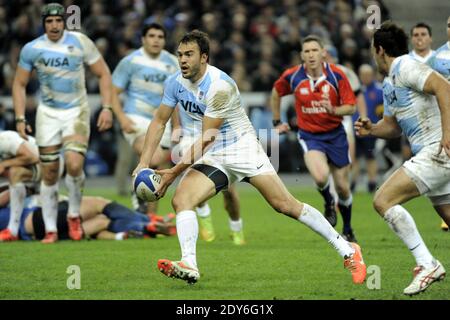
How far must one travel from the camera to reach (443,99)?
8453mm

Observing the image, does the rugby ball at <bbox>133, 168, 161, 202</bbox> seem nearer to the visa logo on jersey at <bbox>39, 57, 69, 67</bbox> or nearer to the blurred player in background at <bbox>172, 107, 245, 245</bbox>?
the blurred player in background at <bbox>172, 107, 245, 245</bbox>

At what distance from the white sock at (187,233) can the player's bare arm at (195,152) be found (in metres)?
0.29

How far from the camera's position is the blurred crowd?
24.3 meters

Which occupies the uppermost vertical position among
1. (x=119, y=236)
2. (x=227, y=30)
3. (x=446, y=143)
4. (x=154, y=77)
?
(x=227, y=30)

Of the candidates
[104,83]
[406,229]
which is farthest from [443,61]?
[104,83]

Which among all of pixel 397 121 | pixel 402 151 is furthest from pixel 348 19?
pixel 397 121

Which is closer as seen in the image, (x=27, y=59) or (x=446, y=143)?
(x=446, y=143)

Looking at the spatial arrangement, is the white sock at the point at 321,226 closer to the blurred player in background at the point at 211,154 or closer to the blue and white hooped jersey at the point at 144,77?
the blurred player in background at the point at 211,154

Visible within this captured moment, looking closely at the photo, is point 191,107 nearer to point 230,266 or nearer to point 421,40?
point 230,266

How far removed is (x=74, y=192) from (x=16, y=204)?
0.79 m

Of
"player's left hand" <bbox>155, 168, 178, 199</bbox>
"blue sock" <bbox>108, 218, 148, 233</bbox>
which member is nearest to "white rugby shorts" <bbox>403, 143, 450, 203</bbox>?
"player's left hand" <bbox>155, 168, 178, 199</bbox>

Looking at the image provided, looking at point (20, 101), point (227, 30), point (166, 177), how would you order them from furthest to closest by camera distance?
1. point (227, 30)
2. point (20, 101)
3. point (166, 177)

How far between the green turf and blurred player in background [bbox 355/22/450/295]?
0.42 meters

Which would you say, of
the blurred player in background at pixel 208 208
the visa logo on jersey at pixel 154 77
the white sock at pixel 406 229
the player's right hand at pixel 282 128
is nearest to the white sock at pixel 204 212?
the blurred player in background at pixel 208 208
